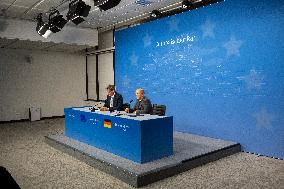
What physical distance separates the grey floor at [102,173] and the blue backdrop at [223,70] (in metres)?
0.74

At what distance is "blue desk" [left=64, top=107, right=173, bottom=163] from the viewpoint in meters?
4.15

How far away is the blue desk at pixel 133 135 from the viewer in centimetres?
415

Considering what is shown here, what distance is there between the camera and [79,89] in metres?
11.3

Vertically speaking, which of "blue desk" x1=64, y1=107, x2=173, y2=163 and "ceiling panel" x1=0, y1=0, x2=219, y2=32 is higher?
"ceiling panel" x1=0, y1=0, x2=219, y2=32

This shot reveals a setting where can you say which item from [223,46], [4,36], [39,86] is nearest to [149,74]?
[223,46]

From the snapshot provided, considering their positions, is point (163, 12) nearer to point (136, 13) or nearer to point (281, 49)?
point (136, 13)

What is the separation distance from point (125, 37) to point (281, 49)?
4803 mm

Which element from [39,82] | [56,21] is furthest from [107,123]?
[39,82]

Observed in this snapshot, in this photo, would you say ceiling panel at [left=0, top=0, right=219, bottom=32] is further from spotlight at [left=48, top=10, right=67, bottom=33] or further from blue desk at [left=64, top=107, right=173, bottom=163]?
blue desk at [left=64, top=107, right=173, bottom=163]

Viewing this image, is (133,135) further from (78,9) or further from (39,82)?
(39,82)

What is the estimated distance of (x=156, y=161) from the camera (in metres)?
4.27

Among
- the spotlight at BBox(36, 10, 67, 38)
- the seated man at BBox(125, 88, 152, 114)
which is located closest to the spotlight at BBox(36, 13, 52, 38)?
the spotlight at BBox(36, 10, 67, 38)

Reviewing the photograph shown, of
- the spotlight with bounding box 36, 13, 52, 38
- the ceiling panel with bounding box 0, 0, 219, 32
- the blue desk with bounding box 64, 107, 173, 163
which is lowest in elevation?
the blue desk with bounding box 64, 107, 173, 163

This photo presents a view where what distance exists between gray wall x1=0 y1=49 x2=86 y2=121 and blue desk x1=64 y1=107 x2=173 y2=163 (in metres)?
5.89
